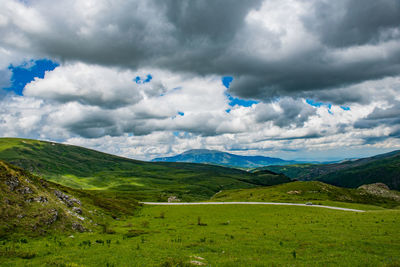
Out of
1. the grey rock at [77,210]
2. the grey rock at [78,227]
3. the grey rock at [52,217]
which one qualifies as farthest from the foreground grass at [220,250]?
the grey rock at [77,210]

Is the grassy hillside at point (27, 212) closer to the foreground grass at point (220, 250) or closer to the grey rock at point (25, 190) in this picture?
the grey rock at point (25, 190)

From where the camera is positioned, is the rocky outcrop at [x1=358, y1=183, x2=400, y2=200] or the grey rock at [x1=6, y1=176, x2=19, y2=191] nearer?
the grey rock at [x1=6, y1=176, x2=19, y2=191]

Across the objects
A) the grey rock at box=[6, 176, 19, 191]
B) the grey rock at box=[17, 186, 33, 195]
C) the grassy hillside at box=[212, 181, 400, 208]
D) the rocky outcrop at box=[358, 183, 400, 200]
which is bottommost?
the rocky outcrop at box=[358, 183, 400, 200]

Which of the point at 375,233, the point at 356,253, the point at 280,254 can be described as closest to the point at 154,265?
the point at 280,254

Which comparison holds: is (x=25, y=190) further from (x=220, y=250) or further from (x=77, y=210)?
(x=220, y=250)

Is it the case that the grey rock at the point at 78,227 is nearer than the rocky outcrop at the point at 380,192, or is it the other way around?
the grey rock at the point at 78,227

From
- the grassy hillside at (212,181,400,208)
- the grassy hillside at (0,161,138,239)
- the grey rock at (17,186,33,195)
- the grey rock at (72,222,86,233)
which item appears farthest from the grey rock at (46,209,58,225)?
the grassy hillside at (212,181,400,208)

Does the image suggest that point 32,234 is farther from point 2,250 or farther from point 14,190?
point 14,190

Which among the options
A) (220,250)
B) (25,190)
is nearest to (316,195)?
(220,250)

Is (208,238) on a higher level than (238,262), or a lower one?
lower

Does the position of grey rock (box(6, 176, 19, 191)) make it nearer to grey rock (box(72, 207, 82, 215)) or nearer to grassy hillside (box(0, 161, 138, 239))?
grassy hillside (box(0, 161, 138, 239))

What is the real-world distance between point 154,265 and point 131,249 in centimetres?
767

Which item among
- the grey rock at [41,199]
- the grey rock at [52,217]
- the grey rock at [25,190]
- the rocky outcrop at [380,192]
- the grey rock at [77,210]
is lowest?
the rocky outcrop at [380,192]

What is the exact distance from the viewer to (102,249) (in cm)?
2652
